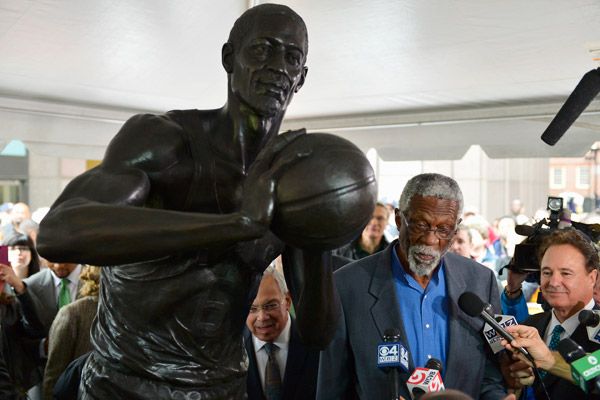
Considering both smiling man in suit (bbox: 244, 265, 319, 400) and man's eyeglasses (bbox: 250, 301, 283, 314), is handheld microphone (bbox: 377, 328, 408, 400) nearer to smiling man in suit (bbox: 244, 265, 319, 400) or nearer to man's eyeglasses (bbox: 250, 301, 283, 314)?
smiling man in suit (bbox: 244, 265, 319, 400)

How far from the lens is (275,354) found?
11.6 ft

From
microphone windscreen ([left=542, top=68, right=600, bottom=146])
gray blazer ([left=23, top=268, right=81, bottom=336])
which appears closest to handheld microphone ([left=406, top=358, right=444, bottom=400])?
microphone windscreen ([left=542, top=68, right=600, bottom=146])

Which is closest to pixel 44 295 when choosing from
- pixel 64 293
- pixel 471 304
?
pixel 64 293

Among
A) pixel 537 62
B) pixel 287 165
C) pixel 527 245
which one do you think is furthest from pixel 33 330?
pixel 537 62

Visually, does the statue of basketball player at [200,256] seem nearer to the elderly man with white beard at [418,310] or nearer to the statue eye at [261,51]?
the statue eye at [261,51]

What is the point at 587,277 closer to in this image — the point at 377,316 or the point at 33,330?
the point at 377,316

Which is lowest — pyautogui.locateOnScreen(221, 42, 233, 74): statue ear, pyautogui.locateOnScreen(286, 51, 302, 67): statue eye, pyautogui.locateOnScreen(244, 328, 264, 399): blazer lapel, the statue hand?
pyautogui.locateOnScreen(244, 328, 264, 399): blazer lapel

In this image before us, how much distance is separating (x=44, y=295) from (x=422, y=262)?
141 inches

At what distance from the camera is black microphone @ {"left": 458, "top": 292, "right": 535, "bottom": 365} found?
2512mm

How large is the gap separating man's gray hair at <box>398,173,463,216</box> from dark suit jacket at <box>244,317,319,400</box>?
1011mm

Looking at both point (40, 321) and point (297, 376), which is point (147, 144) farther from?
point (40, 321)

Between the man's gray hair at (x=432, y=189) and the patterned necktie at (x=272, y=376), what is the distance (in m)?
1.14

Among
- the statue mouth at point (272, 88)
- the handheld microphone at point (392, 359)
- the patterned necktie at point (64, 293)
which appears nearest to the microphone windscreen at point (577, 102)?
the handheld microphone at point (392, 359)

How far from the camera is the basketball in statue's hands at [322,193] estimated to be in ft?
4.81
